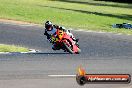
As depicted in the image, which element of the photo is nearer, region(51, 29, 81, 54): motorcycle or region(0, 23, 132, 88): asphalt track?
region(0, 23, 132, 88): asphalt track

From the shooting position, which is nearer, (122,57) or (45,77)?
(45,77)

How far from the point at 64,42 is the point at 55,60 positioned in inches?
68.9

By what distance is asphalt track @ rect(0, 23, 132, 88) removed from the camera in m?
16.5

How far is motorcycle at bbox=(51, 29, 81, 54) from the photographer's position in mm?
22188

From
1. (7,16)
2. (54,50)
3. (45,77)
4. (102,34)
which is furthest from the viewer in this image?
(7,16)

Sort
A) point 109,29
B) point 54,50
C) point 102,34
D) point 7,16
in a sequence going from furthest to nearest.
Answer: point 7,16, point 109,29, point 102,34, point 54,50

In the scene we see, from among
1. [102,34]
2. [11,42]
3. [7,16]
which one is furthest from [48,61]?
[7,16]

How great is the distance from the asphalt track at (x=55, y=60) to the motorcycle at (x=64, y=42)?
0.36 meters

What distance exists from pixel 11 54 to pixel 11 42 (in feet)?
16.6

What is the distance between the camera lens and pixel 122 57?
2303 cm

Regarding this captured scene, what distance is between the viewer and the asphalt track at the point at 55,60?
16516 millimetres

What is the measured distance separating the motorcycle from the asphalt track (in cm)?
36

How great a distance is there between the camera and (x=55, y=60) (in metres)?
20.9

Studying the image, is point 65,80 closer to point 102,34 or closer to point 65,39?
point 65,39
